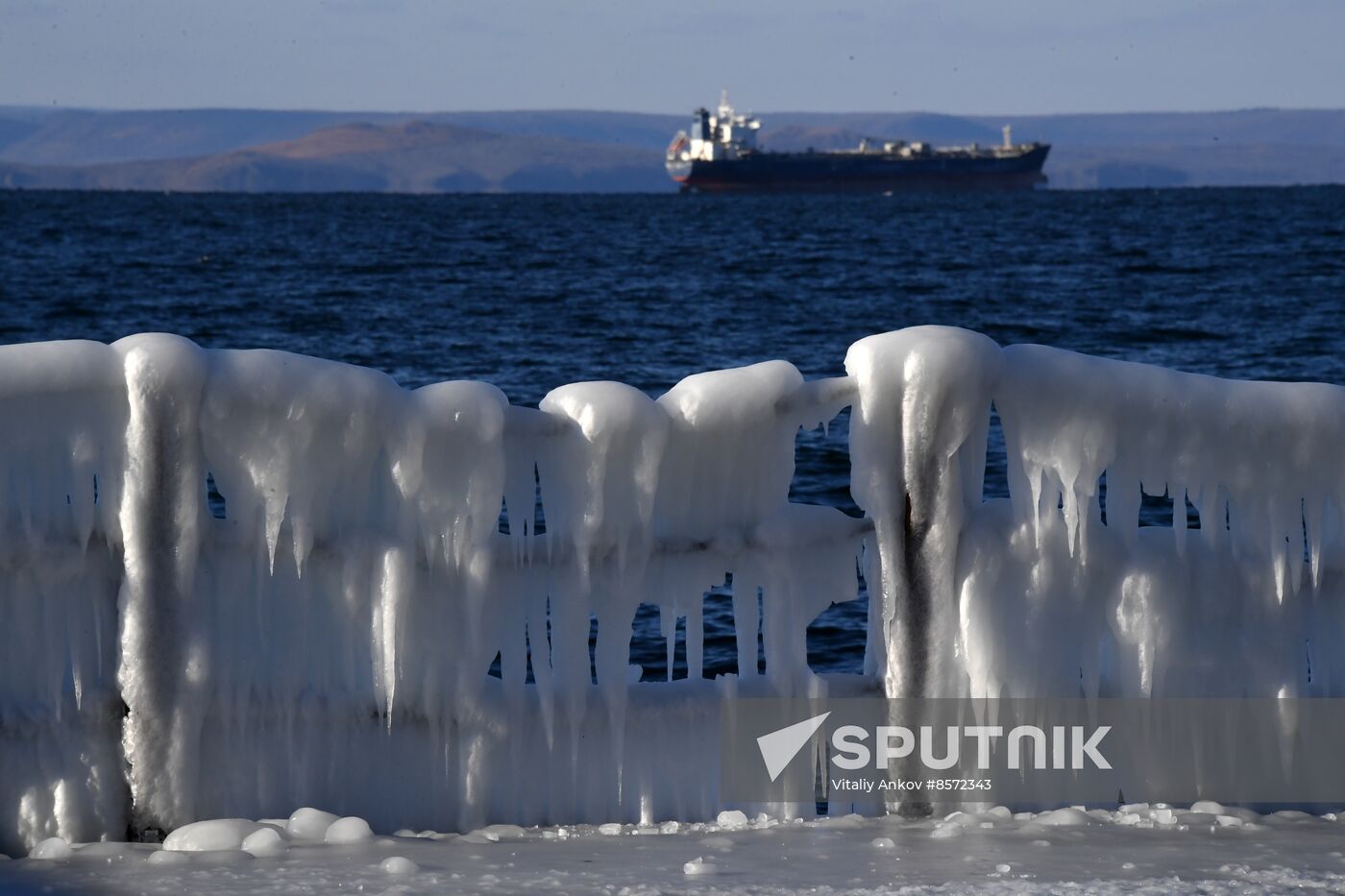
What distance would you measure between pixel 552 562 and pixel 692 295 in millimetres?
45539

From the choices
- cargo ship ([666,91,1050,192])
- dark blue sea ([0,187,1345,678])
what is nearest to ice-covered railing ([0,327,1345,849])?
dark blue sea ([0,187,1345,678])

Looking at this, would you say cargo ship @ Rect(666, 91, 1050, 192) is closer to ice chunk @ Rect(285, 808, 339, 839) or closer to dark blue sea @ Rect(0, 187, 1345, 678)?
dark blue sea @ Rect(0, 187, 1345, 678)

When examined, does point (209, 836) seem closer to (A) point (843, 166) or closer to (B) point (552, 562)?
(B) point (552, 562)

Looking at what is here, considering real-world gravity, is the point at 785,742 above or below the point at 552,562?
below

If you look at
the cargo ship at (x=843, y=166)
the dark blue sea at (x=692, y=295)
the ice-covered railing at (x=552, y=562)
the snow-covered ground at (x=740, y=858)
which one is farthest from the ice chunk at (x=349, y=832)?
the cargo ship at (x=843, y=166)

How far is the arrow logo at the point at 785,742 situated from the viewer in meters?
5.62

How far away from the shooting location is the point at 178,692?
16.8 ft

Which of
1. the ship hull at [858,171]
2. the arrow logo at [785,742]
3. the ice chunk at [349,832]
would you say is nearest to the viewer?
the ice chunk at [349,832]

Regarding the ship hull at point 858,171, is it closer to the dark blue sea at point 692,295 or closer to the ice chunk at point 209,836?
the dark blue sea at point 692,295

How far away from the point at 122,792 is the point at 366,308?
41.3 m

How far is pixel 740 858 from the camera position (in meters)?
5.06

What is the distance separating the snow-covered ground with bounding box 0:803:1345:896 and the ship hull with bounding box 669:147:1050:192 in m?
161

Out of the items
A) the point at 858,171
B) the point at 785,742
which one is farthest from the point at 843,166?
the point at 785,742

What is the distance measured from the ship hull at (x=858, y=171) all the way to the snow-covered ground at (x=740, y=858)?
6333 inches
